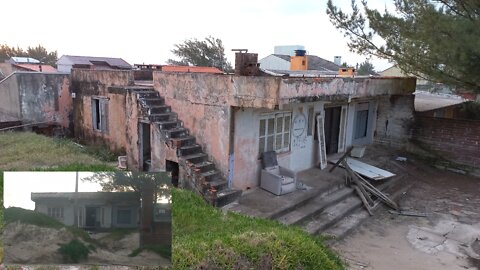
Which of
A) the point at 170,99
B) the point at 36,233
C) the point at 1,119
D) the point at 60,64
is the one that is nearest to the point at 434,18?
the point at 170,99

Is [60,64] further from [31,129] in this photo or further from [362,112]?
[362,112]

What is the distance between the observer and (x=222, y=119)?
8.98 m

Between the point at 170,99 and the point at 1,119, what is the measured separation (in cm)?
968

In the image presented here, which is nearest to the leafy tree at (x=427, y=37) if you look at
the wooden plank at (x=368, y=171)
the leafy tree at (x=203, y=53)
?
the wooden plank at (x=368, y=171)

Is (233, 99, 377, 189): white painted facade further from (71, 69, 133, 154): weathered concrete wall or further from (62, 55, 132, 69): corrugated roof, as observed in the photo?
(62, 55, 132, 69): corrugated roof

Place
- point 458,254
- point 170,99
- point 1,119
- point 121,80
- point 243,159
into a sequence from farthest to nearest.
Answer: point 1,119
point 121,80
point 170,99
point 243,159
point 458,254

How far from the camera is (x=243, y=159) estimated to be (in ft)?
30.7

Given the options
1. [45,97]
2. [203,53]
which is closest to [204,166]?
[45,97]

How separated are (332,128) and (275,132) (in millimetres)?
3566

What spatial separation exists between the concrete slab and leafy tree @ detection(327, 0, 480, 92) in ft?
14.1

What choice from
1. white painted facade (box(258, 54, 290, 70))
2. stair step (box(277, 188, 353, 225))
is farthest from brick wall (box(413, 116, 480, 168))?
white painted facade (box(258, 54, 290, 70))

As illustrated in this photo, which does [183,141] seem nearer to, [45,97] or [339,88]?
[339,88]

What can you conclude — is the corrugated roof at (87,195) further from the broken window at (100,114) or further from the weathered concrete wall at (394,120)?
the weathered concrete wall at (394,120)

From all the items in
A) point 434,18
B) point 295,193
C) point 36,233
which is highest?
point 434,18
